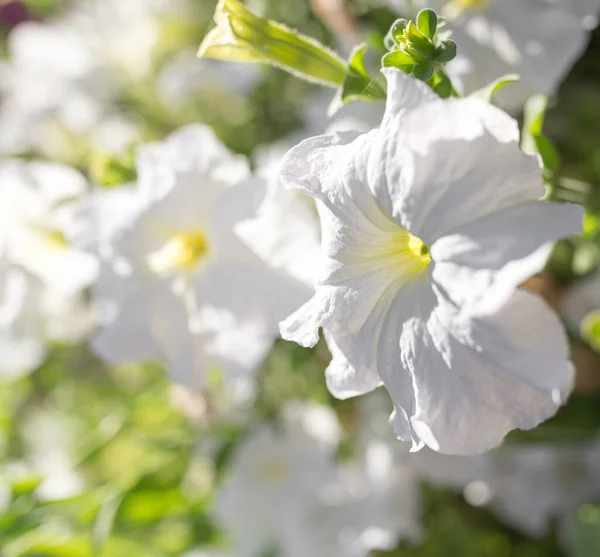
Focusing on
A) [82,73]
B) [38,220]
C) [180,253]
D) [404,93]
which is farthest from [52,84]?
[404,93]

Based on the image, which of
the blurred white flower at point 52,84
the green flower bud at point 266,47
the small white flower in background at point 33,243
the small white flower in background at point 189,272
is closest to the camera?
the green flower bud at point 266,47

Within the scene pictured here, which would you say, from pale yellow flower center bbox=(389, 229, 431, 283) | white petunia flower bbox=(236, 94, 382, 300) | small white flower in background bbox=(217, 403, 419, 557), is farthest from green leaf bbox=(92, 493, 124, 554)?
pale yellow flower center bbox=(389, 229, 431, 283)

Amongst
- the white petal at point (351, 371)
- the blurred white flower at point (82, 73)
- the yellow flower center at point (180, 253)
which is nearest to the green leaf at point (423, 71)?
the white petal at point (351, 371)

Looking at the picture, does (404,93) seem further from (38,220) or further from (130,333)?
(38,220)

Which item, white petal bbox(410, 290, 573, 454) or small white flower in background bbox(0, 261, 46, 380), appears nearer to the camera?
white petal bbox(410, 290, 573, 454)

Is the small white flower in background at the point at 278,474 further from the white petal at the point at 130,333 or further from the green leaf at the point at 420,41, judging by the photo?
the green leaf at the point at 420,41

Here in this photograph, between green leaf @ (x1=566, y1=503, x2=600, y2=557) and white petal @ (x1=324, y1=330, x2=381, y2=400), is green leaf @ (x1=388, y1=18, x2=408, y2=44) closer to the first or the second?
white petal @ (x1=324, y1=330, x2=381, y2=400)

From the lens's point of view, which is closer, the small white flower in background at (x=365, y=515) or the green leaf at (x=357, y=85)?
the green leaf at (x=357, y=85)
